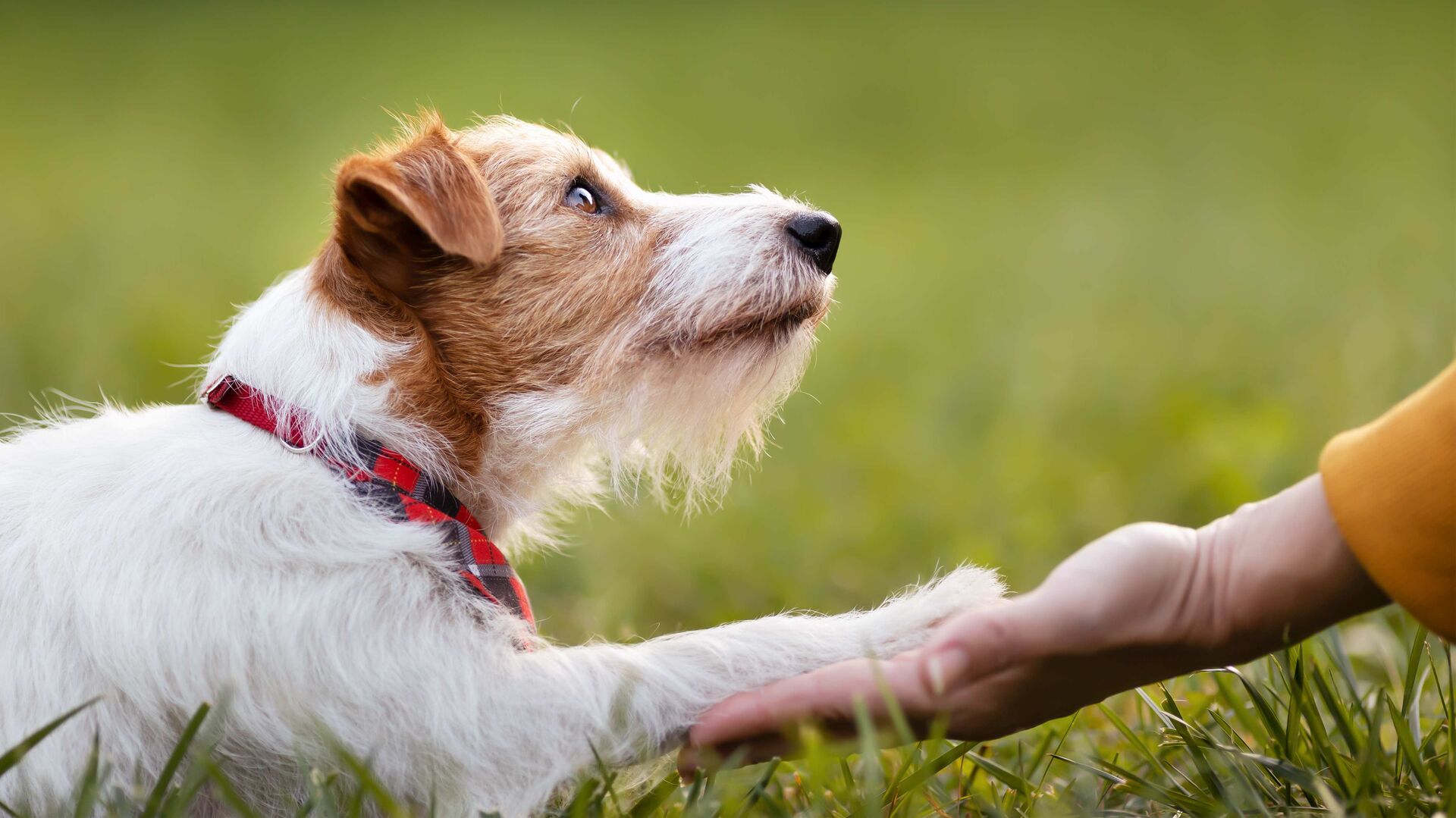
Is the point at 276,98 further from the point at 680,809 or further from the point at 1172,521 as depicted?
the point at 680,809

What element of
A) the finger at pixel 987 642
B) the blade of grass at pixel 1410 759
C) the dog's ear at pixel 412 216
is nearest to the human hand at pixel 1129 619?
the finger at pixel 987 642

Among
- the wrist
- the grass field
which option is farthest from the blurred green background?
the wrist

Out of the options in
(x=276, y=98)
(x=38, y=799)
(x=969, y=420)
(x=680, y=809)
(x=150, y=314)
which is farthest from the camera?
(x=276, y=98)

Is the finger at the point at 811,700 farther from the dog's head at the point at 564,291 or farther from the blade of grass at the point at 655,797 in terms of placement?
the dog's head at the point at 564,291

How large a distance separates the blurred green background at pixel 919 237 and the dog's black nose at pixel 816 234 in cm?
123

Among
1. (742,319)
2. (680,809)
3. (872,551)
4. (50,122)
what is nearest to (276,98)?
(50,122)

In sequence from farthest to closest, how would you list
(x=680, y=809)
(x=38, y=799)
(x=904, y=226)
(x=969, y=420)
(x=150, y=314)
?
1. (x=904, y=226)
2. (x=150, y=314)
3. (x=969, y=420)
4. (x=680, y=809)
5. (x=38, y=799)

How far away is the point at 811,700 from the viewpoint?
2256 millimetres

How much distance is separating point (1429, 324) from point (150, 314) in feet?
21.5

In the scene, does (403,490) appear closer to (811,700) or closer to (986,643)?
(811,700)

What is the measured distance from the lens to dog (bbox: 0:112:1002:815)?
7.50 feet

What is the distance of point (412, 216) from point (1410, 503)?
2.00 m

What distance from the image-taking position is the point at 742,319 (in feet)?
9.98

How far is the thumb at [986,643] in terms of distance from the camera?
2074mm
